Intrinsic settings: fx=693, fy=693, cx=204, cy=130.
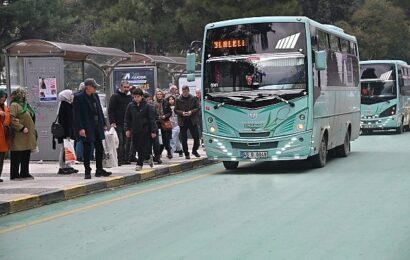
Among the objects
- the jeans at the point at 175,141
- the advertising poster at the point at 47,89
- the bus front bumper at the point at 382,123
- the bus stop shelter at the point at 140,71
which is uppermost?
the bus stop shelter at the point at 140,71

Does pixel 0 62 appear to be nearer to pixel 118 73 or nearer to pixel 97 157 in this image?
pixel 118 73

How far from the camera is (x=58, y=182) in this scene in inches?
516

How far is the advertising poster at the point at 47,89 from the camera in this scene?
55.4 feet

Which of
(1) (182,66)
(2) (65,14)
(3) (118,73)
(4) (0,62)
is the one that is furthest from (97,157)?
(2) (65,14)

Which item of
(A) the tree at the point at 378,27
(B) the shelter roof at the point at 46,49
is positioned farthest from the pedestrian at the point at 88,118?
(A) the tree at the point at 378,27

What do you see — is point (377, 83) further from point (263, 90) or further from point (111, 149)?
point (111, 149)

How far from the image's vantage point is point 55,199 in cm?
1170

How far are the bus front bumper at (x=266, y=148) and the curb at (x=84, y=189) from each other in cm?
145

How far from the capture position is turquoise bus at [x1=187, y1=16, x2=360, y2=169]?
14.8 m

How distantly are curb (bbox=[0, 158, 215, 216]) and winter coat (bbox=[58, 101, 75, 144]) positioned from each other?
140 cm

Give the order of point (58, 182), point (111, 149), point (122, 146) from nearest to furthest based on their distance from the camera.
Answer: point (58, 182), point (111, 149), point (122, 146)

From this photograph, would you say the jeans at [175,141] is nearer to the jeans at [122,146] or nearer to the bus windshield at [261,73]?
the jeans at [122,146]

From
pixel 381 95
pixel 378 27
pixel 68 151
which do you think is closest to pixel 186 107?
pixel 68 151

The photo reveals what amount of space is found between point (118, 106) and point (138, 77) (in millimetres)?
6292
